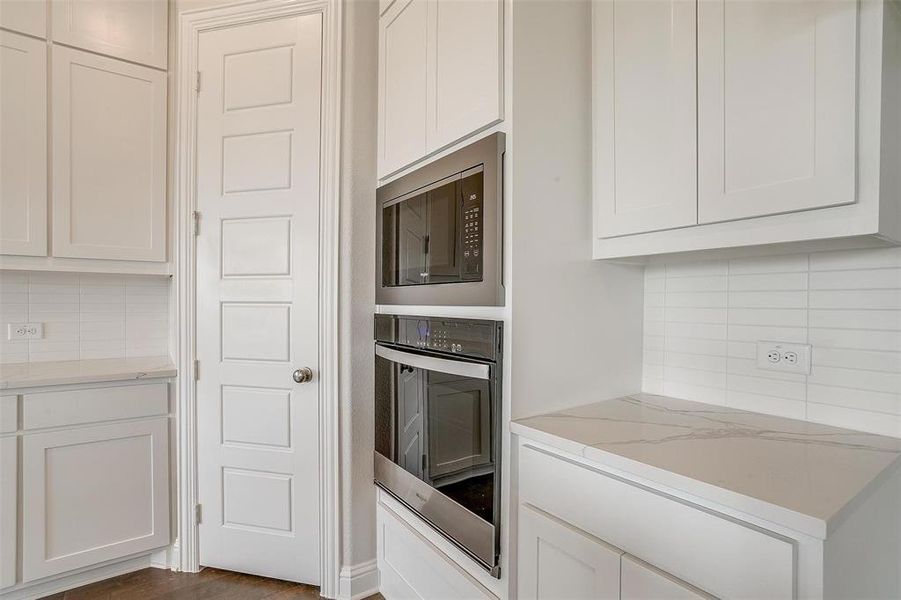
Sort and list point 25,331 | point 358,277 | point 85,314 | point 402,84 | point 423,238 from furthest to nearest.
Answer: point 85,314 → point 25,331 → point 358,277 → point 402,84 → point 423,238

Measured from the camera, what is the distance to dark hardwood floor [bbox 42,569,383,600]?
1.92 meters

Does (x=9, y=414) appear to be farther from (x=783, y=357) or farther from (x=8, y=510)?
(x=783, y=357)

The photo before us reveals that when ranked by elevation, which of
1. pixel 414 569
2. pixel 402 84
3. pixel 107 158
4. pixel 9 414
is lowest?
pixel 414 569

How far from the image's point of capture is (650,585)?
3.00ft

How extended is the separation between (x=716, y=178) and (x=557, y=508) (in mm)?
926

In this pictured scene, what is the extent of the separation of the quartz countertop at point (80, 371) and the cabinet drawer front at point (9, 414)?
0.05 meters

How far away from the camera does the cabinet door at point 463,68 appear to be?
1255 millimetres

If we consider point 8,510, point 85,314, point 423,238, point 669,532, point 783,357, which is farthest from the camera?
point 85,314

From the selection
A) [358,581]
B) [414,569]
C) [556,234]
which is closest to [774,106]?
[556,234]

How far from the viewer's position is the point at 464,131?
1.36 m

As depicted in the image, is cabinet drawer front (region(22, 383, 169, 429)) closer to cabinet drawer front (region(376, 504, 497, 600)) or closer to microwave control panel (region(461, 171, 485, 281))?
cabinet drawer front (region(376, 504, 497, 600))

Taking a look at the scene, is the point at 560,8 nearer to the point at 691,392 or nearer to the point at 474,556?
the point at 691,392

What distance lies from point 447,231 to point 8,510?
81.8 inches

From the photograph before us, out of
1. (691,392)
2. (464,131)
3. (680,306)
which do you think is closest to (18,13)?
(464,131)
